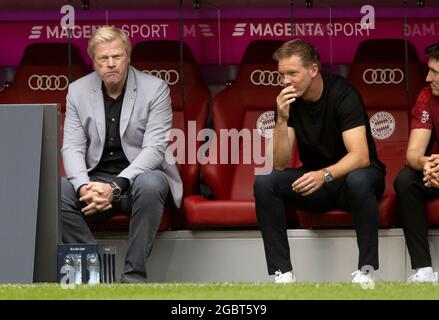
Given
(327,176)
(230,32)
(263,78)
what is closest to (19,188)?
(327,176)

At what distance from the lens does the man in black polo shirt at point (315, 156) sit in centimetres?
549

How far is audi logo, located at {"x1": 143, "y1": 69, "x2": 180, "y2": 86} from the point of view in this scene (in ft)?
22.0

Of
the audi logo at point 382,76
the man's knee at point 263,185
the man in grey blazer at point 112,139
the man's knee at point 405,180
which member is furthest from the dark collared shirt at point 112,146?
the audi logo at point 382,76

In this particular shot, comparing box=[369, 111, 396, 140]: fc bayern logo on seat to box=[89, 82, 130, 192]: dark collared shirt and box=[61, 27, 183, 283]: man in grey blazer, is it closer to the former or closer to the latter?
box=[61, 27, 183, 283]: man in grey blazer

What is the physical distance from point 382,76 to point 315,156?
0.96 meters

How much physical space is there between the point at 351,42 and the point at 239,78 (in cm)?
66

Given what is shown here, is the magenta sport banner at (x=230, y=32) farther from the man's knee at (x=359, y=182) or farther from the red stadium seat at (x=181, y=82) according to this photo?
the man's knee at (x=359, y=182)

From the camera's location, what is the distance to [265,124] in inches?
262

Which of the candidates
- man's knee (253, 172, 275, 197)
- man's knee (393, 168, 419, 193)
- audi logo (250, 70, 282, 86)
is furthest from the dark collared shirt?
man's knee (393, 168, 419, 193)

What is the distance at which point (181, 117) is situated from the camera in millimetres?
6555

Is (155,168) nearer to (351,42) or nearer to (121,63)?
(121,63)

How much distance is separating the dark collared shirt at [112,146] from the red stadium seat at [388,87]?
132 centimetres

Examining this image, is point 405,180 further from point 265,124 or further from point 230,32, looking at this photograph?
point 230,32
